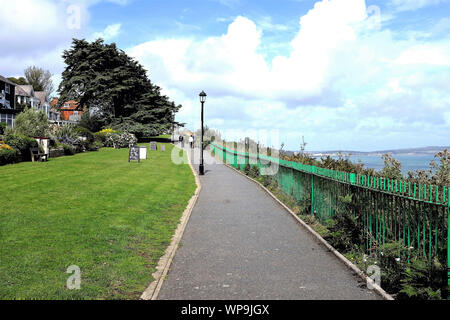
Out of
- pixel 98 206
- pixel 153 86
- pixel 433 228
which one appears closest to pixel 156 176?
pixel 98 206

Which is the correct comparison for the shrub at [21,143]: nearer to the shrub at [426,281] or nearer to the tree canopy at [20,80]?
the shrub at [426,281]

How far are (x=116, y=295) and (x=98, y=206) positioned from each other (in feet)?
23.1

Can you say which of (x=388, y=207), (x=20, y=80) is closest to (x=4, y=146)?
(x=388, y=207)

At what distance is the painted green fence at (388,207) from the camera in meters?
5.47

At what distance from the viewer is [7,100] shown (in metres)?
65.0

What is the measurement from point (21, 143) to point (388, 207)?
23.9 metres

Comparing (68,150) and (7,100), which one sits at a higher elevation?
(7,100)

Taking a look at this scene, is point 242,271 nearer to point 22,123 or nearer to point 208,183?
point 208,183

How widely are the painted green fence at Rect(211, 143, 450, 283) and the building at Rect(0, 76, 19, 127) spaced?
52.9 m

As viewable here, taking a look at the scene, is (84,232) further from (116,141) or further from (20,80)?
(20,80)

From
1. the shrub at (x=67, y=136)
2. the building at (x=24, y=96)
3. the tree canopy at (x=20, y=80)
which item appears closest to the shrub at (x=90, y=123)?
the building at (x=24, y=96)

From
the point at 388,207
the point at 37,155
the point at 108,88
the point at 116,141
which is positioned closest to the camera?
the point at 388,207

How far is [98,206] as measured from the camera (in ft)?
39.4

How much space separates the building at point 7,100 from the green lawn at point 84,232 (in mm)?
40845
